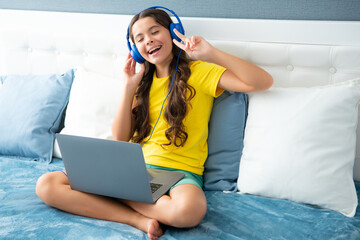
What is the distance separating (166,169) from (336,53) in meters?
0.86

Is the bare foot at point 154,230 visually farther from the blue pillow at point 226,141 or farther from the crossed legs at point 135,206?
the blue pillow at point 226,141

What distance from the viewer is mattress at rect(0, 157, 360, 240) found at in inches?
49.4

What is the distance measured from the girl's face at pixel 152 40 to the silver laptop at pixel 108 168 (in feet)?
1.85

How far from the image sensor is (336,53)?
1.64m

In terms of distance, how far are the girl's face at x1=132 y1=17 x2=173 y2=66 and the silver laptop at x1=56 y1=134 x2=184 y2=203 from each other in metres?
0.56

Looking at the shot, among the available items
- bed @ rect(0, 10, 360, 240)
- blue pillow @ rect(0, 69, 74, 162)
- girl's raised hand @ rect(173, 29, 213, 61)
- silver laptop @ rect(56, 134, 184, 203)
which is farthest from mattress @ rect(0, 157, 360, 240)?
girl's raised hand @ rect(173, 29, 213, 61)

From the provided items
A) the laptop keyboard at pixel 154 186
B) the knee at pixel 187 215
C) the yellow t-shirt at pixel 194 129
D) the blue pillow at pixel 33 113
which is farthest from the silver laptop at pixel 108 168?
the blue pillow at pixel 33 113

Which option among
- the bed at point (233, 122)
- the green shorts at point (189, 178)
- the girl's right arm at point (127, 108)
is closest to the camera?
the bed at point (233, 122)

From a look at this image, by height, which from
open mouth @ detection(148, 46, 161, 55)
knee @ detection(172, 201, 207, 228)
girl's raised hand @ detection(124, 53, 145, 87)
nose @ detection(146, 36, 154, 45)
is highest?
nose @ detection(146, 36, 154, 45)

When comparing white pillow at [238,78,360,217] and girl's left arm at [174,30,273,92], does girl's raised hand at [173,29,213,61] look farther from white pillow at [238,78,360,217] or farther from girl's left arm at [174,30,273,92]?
white pillow at [238,78,360,217]

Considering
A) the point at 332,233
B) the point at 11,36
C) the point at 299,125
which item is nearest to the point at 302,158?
the point at 299,125

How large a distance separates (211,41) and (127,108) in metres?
0.50

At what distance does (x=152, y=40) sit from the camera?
1.66m

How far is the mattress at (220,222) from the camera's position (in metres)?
1.25
